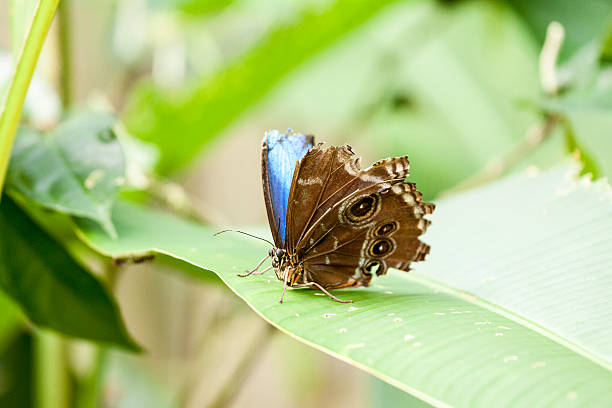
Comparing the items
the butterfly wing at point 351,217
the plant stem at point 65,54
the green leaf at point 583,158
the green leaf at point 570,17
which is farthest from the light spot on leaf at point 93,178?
the green leaf at point 570,17

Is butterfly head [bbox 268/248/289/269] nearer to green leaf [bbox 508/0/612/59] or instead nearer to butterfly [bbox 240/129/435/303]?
butterfly [bbox 240/129/435/303]

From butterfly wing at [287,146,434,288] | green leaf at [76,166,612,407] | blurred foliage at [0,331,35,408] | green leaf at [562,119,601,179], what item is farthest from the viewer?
blurred foliage at [0,331,35,408]

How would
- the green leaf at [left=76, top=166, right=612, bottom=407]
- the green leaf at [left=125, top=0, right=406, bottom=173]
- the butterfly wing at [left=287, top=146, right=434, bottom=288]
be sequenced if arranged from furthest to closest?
the green leaf at [left=125, top=0, right=406, bottom=173] → the butterfly wing at [left=287, top=146, right=434, bottom=288] → the green leaf at [left=76, top=166, right=612, bottom=407]

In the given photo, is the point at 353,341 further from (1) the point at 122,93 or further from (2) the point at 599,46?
(1) the point at 122,93

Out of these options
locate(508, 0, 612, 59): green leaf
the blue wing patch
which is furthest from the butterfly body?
locate(508, 0, 612, 59): green leaf

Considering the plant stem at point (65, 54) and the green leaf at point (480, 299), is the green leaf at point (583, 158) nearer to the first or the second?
the green leaf at point (480, 299)

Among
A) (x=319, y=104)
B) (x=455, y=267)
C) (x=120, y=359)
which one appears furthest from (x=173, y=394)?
(x=455, y=267)

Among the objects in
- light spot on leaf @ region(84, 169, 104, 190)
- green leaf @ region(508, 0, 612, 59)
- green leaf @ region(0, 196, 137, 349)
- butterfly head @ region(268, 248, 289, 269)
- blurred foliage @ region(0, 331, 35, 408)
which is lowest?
blurred foliage @ region(0, 331, 35, 408)
